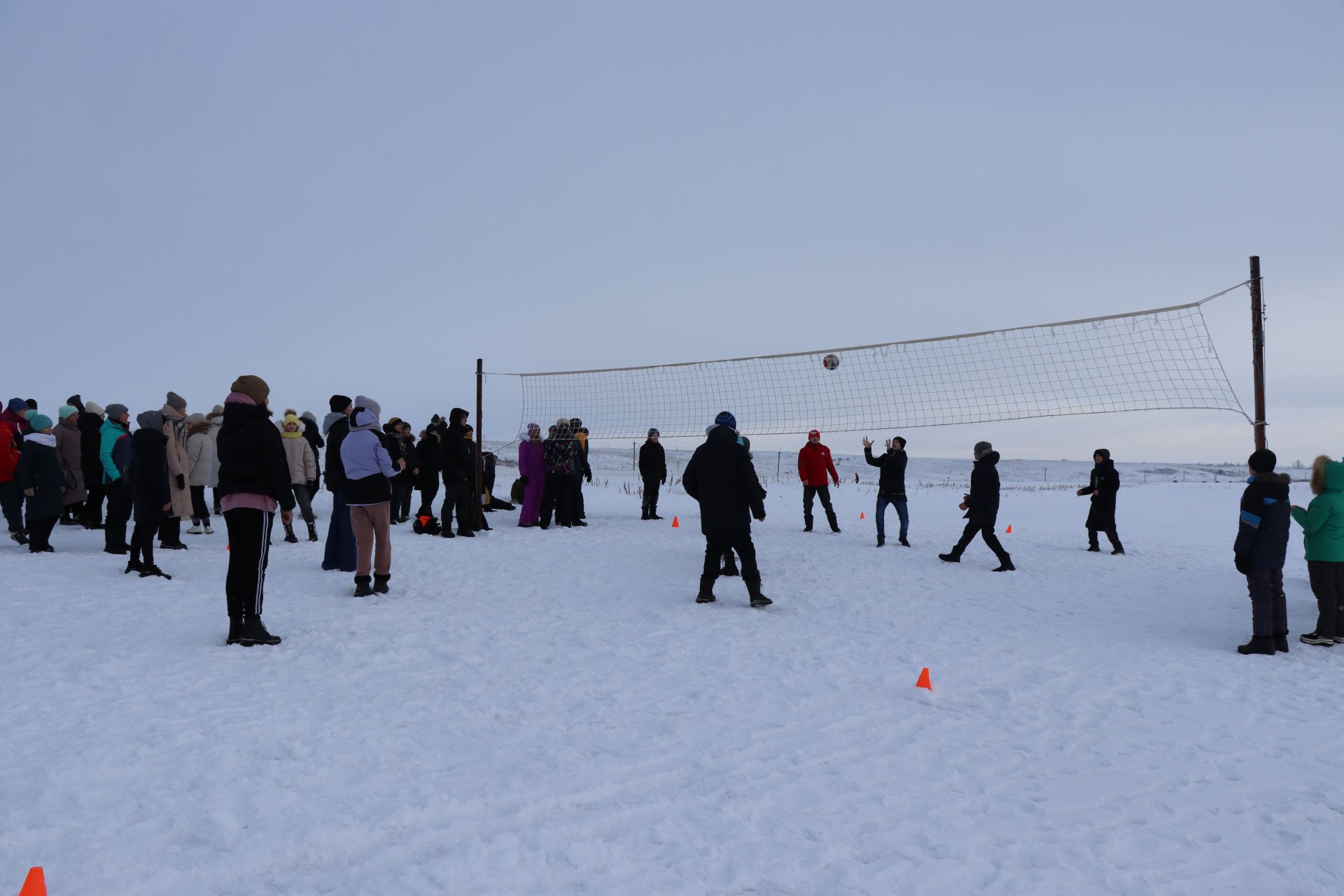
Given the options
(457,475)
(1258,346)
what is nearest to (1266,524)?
(1258,346)

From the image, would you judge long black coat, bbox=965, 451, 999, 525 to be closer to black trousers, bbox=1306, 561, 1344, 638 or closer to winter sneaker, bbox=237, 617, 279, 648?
black trousers, bbox=1306, 561, 1344, 638

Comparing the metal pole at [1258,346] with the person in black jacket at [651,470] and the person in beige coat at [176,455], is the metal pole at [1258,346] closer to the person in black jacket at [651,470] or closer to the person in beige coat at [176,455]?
the person in black jacket at [651,470]

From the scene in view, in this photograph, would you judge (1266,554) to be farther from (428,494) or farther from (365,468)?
(428,494)

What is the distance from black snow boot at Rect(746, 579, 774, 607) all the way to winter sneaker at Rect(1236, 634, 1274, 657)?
12.1ft

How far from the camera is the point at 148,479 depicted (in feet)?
25.0

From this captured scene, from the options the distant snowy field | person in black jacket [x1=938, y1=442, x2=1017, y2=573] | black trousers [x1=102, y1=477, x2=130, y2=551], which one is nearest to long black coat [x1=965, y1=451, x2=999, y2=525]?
person in black jacket [x1=938, y1=442, x2=1017, y2=573]

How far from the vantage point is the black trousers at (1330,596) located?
6.09 metres

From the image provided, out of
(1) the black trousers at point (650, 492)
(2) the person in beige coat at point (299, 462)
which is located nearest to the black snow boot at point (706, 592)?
(2) the person in beige coat at point (299, 462)

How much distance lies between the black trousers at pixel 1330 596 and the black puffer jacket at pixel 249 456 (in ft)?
25.7

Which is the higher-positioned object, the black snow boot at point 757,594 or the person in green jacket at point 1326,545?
the person in green jacket at point 1326,545

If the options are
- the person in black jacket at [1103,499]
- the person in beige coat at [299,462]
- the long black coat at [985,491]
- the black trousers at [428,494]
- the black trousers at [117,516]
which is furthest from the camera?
the black trousers at [428,494]

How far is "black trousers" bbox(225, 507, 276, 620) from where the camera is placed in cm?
548

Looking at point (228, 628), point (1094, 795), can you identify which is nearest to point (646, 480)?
point (228, 628)

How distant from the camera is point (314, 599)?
7.18 m
